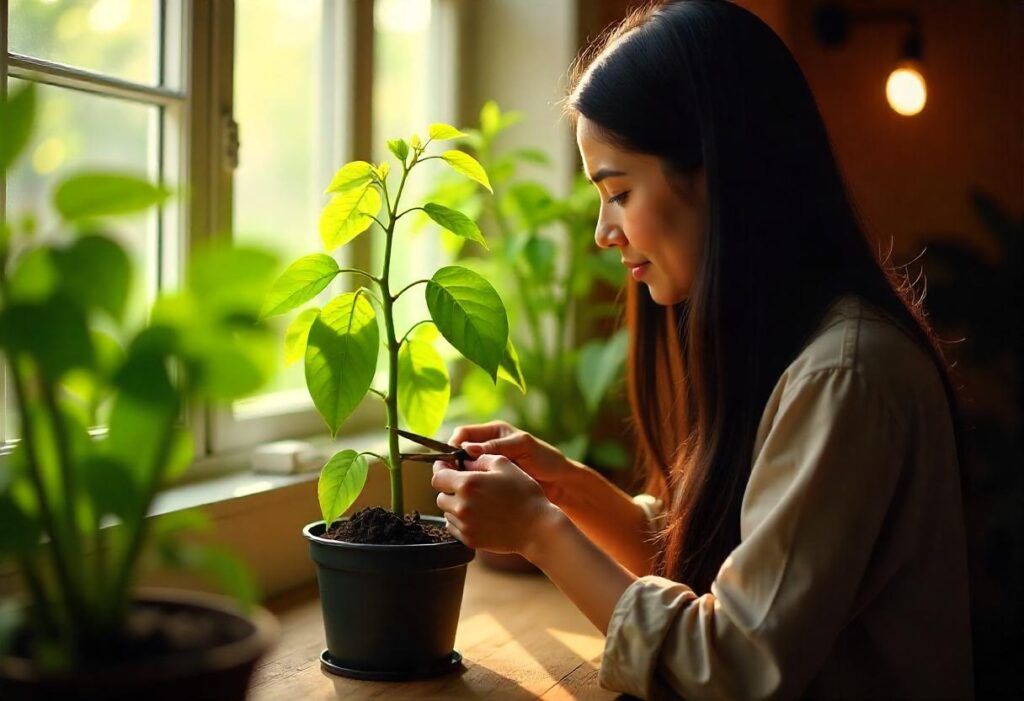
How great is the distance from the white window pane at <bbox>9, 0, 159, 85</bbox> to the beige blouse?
911 mm

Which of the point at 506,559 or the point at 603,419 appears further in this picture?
the point at 603,419

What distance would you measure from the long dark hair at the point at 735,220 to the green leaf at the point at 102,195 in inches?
24.1

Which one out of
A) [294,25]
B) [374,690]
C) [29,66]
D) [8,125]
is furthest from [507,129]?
[8,125]

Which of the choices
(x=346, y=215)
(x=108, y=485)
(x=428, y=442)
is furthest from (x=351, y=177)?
(x=108, y=485)

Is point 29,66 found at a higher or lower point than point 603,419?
higher

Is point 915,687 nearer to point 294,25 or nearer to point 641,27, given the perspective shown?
point 641,27

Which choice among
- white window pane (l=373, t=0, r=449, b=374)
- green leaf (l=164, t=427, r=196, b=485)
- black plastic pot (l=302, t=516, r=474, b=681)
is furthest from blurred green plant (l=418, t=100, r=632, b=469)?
green leaf (l=164, t=427, r=196, b=485)

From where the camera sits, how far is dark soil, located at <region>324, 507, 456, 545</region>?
1.16m

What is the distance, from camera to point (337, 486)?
3.81ft

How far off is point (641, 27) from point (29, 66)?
0.69 metres

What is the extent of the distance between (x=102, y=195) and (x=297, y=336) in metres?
0.46

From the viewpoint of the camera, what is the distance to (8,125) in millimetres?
730

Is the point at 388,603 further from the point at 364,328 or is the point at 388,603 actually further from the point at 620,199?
the point at 620,199

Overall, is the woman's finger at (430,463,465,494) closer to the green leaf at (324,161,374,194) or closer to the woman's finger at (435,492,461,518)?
the woman's finger at (435,492,461,518)
